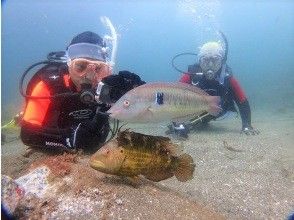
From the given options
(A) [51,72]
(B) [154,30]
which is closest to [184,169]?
(A) [51,72]

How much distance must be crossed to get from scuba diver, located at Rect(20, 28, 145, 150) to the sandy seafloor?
591mm

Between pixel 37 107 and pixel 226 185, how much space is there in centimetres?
312

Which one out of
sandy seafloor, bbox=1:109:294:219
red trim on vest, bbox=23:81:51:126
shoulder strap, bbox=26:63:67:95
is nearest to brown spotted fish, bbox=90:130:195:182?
sandy seafloor, bbox=1:109:294:219

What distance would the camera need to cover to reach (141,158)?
124 inches

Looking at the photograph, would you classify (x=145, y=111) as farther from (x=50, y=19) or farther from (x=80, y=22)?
(x=50, y=19)

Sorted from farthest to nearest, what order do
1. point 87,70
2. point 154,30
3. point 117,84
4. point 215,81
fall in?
point 154,30, point 215,81, point 87,70, point 117,84

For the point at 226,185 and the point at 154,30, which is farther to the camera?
the point at 154,30

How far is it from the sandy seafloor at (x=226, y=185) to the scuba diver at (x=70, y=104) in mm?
591

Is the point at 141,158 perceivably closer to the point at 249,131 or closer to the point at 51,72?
the point at 51,72

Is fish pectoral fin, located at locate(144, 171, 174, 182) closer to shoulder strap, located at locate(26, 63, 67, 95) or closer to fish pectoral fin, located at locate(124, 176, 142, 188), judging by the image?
fish pectoral fin, located at locate(124, 176, 142, 188)

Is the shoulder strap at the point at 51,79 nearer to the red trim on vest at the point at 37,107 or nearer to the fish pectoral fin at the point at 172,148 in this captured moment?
the red trim on vest at the point at 37,107

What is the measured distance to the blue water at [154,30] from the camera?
95438 mm

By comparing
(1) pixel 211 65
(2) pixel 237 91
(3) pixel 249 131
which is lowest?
(3) pixel 249 131

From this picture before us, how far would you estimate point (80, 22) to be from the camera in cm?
11581
